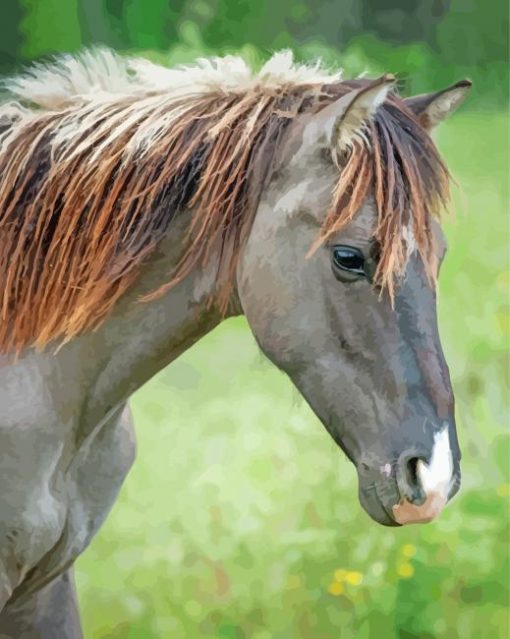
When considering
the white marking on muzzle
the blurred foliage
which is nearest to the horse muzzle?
the white marking on muzzle

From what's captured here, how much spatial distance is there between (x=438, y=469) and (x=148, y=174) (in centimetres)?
33

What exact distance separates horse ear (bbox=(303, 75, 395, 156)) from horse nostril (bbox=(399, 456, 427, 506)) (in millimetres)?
246

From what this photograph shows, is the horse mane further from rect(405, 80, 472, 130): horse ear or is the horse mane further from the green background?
the green background

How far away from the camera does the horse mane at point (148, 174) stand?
75 centimetres

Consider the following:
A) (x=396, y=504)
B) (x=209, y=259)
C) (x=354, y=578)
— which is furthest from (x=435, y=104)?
(x=354, y=578)

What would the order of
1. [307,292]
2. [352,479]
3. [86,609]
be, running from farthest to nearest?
[352,479], [86,609], [307,292]

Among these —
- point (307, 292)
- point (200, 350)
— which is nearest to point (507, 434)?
point (200, 350)

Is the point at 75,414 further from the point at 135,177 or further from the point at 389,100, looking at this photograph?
the point at 389,100

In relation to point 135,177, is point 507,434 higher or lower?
lower

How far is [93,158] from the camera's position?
0.79 m

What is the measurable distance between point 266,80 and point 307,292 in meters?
0.19

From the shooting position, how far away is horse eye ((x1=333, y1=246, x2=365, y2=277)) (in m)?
0.73

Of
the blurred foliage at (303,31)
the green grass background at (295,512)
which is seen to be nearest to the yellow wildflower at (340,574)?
the green grass background at (295,512)

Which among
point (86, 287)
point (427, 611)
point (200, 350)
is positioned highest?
point (86, 287)
